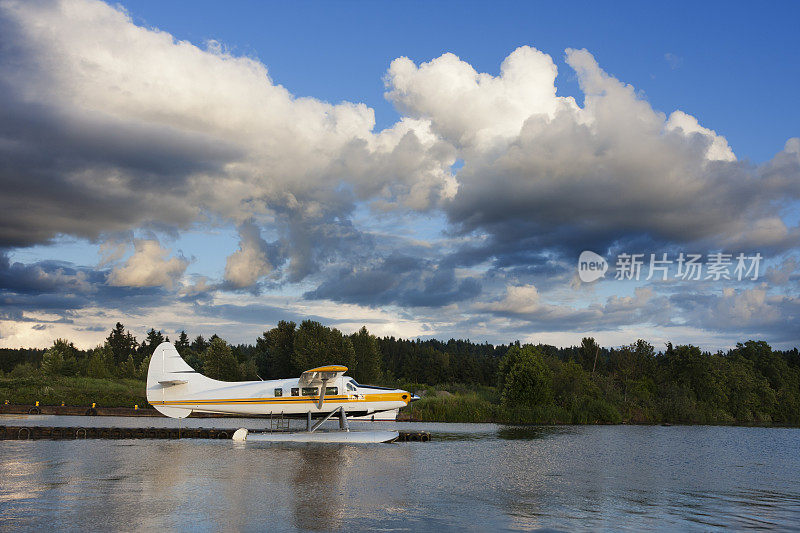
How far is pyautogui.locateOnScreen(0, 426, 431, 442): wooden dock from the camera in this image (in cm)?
2864

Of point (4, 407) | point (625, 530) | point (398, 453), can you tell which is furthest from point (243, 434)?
point (4, 407)

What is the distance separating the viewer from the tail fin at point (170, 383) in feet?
94.9

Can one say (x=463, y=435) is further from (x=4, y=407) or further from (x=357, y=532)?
(x=4, y=407)

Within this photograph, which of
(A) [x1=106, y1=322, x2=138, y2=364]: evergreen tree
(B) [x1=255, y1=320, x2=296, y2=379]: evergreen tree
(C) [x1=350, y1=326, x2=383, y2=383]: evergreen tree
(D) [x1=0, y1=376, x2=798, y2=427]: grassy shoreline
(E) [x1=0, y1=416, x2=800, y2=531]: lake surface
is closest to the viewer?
(E) [x1=0, y1=416, x2=800, y2=531]: lake surface

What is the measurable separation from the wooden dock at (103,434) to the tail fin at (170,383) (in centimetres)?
174

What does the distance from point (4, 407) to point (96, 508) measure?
46147 mm

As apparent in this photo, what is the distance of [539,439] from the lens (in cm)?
3447

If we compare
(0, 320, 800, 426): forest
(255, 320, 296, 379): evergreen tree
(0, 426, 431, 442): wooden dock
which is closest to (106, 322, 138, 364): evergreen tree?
(0, 320, 800, 426): forest

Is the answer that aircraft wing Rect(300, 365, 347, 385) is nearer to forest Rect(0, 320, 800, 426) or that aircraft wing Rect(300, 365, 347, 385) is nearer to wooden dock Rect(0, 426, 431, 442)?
wooden dock Rect(0, 426, 431, 442)

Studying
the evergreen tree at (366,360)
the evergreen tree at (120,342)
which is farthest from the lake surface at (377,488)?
the evergreen tree at (120,342)

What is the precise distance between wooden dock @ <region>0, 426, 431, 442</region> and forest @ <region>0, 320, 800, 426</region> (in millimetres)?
22974

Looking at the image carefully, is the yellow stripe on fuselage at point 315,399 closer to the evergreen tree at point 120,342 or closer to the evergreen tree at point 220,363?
the evergreen tree at point 220,363

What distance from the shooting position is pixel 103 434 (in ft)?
95.8

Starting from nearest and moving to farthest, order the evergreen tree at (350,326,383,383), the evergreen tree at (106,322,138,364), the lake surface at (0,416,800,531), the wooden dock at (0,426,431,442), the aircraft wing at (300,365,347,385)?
the lake surface at (0,416,800,531) → the aircraft wing at (300,365,347,385) → the wooden dock at (0,426,431,442) → the evergreen tree at (350,326,383,383) → the evergreen tree at (106,322,138,364)
